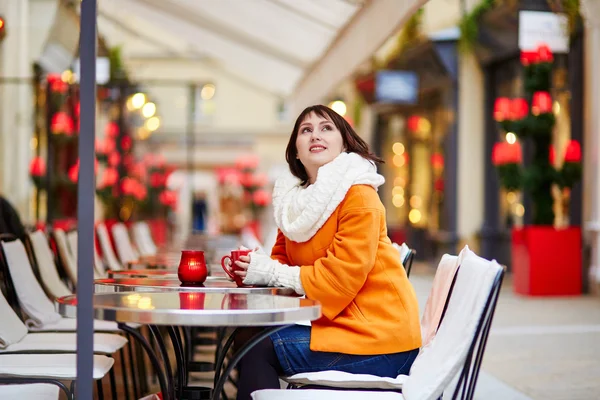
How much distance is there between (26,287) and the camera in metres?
4.07

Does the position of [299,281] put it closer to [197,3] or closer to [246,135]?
[197,3]

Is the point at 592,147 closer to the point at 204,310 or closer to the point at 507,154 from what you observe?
the point at 507,154

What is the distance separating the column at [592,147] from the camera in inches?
396

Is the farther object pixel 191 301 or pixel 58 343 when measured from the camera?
pixel 58 343

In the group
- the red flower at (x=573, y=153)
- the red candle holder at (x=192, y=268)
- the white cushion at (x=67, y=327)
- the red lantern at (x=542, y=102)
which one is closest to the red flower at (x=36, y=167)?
the red lantern at (x=542, y=102)

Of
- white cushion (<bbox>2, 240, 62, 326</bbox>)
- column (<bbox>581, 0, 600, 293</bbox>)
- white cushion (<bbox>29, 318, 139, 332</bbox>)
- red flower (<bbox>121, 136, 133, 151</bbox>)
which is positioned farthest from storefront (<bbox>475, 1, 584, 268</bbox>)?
white cushion (<bbox>2, 240, 62, 326</bbox>)

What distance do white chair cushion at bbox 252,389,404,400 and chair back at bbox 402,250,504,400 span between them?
7cm

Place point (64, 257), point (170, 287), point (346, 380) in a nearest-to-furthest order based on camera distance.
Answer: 1. point (346, 380)
2. point (170, 287)
3. point (64, 257)

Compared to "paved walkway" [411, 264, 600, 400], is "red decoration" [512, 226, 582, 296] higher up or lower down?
higher up

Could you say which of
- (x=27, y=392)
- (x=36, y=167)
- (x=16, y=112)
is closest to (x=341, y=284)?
(x=27, y=392)

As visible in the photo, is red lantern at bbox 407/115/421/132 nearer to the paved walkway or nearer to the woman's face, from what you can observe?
the paved walkway

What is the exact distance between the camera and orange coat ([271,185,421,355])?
8.79 ft

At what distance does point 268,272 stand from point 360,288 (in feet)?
1.04

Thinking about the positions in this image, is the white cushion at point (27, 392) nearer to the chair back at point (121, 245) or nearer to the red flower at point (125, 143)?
the chair back at point (121, 245)
